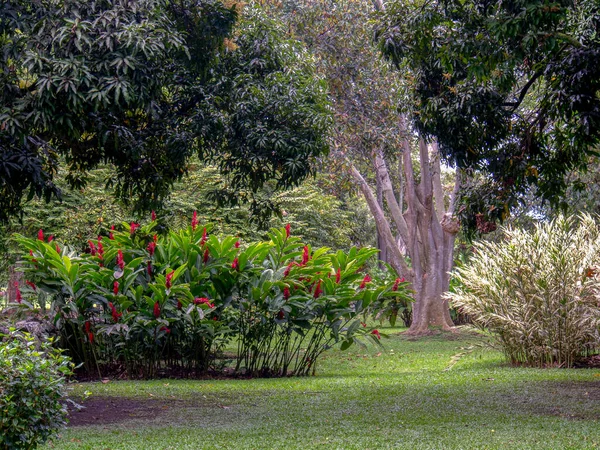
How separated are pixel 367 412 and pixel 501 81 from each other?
4.26 m

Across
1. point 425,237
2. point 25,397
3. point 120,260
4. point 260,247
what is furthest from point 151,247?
point 425,237

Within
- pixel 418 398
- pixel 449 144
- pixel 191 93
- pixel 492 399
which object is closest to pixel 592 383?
pixel 492 399

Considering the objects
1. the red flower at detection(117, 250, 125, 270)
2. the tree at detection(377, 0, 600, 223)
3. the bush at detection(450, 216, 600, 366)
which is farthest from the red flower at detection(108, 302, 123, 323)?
the bush at detection(450, 216, 600, 366)

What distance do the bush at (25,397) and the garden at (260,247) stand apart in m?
0.01

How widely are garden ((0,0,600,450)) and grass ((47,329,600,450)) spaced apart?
50 mm

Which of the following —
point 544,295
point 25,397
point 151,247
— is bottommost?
point 25,397

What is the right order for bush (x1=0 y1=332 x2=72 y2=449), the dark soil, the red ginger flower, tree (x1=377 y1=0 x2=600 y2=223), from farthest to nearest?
1. the red ginger flower
2. tree (x1=377 y1=0 x2=600 y2=223)
3. the dark soil
4. bush (x1=0 y1=332 x2=72 y2=449)

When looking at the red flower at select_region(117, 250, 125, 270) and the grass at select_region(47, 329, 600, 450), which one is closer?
the grass at select_region(47, 329, 600, 450)

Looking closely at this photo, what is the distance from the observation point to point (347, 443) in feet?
20.1

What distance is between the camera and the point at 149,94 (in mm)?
7414

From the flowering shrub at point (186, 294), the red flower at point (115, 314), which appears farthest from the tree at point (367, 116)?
the red flower at point (115, 314)

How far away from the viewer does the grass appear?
6215 mm

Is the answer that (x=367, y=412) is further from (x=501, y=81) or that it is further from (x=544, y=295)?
(x=544, y=295)

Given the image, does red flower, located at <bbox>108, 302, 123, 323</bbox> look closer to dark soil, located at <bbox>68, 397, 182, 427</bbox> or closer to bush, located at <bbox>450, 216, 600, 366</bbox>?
dark soil, located at <bbox>68, 397, 182, 427</bbox>
